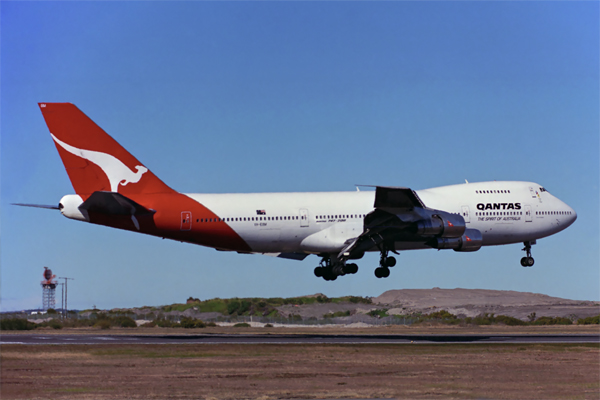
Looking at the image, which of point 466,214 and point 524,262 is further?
point 524,262

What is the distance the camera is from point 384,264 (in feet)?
160

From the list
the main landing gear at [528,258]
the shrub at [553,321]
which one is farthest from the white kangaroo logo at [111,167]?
the shrub at [553,321]

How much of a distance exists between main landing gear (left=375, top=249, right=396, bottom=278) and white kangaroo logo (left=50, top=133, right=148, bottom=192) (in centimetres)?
1660

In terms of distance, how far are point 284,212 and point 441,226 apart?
33.1 ft

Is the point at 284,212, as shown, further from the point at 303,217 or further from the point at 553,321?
the point at 553,321

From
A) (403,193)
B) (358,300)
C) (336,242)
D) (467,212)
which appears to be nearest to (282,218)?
(336,242)

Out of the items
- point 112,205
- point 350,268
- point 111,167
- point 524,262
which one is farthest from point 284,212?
point 524,262

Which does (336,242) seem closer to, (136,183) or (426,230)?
(426,230)

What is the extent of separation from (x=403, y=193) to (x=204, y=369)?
2024 cm

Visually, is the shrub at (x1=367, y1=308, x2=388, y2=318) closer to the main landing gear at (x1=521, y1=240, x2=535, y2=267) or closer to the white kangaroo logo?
the main landing gear at (x1=521, y1=240, x2=535, y2=267)

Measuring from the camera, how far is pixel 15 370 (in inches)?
1124

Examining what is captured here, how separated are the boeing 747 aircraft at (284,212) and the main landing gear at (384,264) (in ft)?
0.22

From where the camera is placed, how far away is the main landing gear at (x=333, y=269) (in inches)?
1970

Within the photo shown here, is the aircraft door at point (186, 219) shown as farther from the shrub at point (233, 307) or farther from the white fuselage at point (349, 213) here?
the shrub at point (233, 307)
